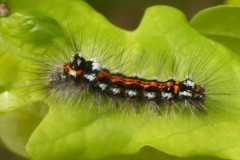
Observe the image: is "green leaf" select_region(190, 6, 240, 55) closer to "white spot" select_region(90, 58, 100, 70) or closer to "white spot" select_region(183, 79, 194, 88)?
"white spot" select_region(183, 79, 194, 88)

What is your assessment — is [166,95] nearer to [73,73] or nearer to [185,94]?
[185,94]

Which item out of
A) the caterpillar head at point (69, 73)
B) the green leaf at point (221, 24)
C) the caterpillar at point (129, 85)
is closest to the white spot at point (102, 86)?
the caterpillar at point (129, 85)

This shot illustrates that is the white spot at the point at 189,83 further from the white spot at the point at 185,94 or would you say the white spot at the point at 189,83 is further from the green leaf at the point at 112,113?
the green leaf at the point at 112,113

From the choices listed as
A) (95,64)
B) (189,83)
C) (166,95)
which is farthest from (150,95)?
(95,64)

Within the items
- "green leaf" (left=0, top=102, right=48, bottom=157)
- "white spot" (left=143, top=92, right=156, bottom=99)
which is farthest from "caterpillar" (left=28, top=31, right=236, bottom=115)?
"green leaf" (left=0, top=102, right=48, bottom=157)

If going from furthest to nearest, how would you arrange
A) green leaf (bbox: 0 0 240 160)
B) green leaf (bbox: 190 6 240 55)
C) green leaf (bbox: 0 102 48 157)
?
1. green leaf (bbox: 0 102 48 157)
2. green leaf (bbox: 190 6 240 55)
3. green leaf (bbox: 0 0 240 160)

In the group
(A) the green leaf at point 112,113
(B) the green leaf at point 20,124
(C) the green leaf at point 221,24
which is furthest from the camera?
(B) the green leaf at point 20,124

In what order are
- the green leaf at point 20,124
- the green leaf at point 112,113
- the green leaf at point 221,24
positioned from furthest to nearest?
the green leaf at point 20,124, the green leaf at point 221,24, the green leaf at point 112,113
